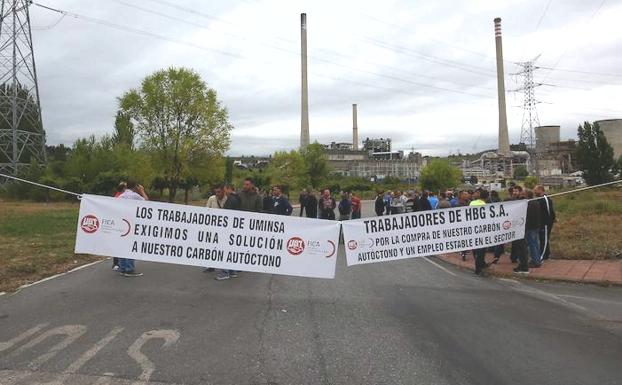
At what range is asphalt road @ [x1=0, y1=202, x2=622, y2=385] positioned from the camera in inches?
193

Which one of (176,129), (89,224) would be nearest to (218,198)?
(89,224)

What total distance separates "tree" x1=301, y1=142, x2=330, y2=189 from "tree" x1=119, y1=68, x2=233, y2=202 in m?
45.6

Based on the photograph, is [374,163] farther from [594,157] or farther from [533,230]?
[533,230]

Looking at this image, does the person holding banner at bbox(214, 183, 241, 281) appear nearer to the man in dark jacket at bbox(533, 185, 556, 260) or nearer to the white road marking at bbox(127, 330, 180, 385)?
the white road marking at bbox(127, 330, 180, 385)

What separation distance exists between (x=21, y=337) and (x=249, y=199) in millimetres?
5073

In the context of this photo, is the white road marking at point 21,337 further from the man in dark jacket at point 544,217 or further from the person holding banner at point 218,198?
the man in dark jacket at point 544,217

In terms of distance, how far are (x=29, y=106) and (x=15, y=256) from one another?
5017 centimetres

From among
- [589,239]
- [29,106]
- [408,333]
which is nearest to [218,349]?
[408,333]

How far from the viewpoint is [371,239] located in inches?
332

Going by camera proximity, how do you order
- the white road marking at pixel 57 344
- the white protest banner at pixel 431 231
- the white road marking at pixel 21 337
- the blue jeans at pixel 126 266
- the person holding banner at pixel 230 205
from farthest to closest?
the blue jeans at pixel 126 266 → the person holding banner at pixel 230 205 → the white protest banner at pixel 431 231 → the white road marking at pixel 21 337 → the white road marking at pixel 57 344

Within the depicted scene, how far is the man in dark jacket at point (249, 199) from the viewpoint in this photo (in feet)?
33.4

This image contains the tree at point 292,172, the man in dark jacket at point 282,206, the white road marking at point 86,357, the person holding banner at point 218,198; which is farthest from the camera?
the tree at point 292,172

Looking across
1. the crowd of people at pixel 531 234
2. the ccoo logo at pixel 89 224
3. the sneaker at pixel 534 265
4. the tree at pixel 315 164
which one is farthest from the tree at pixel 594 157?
the ccoo logo at pixel 89 224

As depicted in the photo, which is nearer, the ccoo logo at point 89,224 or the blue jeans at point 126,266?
the ccoo logo at point 89,224
